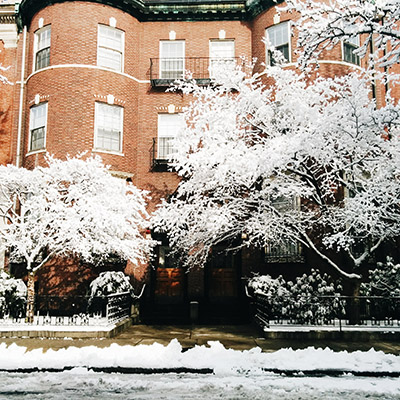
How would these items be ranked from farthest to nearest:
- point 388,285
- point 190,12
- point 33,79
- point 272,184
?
point 190,12 → point 33,79 → point 388,285 → point 272,184

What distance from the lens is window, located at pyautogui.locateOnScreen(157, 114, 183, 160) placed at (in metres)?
18.6

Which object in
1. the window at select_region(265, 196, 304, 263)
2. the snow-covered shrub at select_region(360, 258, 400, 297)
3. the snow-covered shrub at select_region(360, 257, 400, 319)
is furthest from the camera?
the window at select_region(265, 196, 304, 263)

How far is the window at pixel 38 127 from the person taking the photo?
17828 millimetres

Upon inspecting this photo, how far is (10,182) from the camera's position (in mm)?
13930

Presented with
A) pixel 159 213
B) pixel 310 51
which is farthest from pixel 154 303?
pixel 310 51

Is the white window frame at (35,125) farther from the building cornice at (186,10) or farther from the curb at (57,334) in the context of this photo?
the curb at (57,334)

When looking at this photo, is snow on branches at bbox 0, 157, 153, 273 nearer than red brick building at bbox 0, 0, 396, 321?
Yes

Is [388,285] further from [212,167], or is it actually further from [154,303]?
→ [154,303]

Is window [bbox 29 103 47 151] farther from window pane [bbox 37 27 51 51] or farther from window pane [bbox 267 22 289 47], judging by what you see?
window pane [bbox 267 22 289 47]

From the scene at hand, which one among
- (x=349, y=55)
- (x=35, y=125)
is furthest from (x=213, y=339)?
(x=349, y=55)

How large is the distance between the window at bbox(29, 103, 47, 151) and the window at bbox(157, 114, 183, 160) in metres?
4.66

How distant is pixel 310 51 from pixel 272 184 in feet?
20.5

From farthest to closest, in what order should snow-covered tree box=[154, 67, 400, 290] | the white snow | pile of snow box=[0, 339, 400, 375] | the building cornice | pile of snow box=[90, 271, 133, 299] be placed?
the building cornice, pile of snow box=[90, 271, 133, 299], snow-covered tree box=[154, 67, 400, 290], pile of snow box=[0, 339, 400, 375], the white snow

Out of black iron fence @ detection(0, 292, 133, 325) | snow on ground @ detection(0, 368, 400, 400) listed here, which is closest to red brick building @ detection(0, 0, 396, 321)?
black iron fence @ detection(0, 292, 133, 325)
